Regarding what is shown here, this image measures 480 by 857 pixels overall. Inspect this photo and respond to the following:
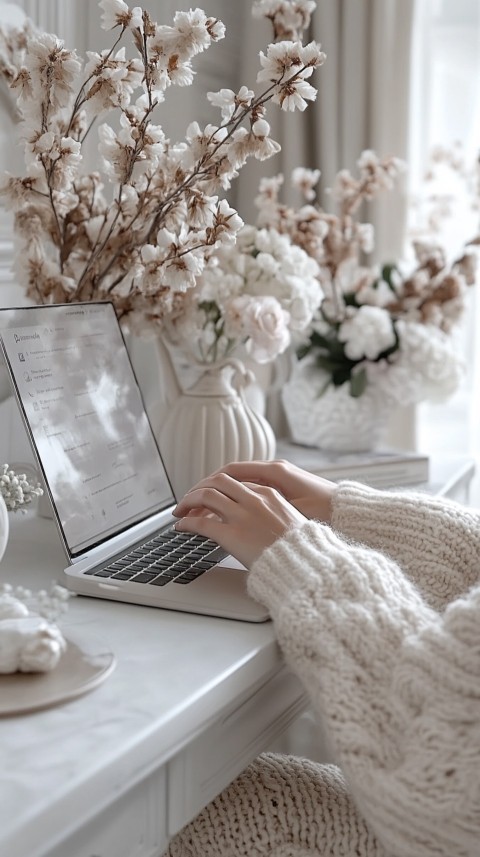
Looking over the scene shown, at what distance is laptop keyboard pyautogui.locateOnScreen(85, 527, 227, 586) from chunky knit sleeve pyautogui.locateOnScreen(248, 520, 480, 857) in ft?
0.45

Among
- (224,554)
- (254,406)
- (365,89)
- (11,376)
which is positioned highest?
(365,89)

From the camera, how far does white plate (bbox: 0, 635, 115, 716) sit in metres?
0.67

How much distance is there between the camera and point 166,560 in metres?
1.02

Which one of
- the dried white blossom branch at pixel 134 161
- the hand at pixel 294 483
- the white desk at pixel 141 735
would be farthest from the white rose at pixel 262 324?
the white desk at pixel 141 735

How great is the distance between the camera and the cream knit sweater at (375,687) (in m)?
0.68

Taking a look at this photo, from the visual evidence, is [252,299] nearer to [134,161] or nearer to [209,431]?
[209,431]

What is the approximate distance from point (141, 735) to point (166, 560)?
384 mm

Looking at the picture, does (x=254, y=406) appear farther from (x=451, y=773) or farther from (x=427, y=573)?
(x=451, y=773)

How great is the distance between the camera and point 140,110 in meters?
1.07

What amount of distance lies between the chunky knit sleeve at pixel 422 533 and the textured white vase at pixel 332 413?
66 centimetres

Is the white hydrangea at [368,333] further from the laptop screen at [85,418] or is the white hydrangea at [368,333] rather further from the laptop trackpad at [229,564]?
the laptop trackpad at [229,564]

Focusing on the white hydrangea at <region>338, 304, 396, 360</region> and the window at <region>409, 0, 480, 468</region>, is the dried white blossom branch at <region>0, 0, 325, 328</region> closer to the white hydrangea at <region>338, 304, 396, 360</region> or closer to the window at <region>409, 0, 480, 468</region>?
the white hydrangea at <region>338, 304, 396, 360</region>

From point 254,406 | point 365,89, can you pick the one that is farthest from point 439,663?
point 365,89

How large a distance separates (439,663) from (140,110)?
70 centimetres
